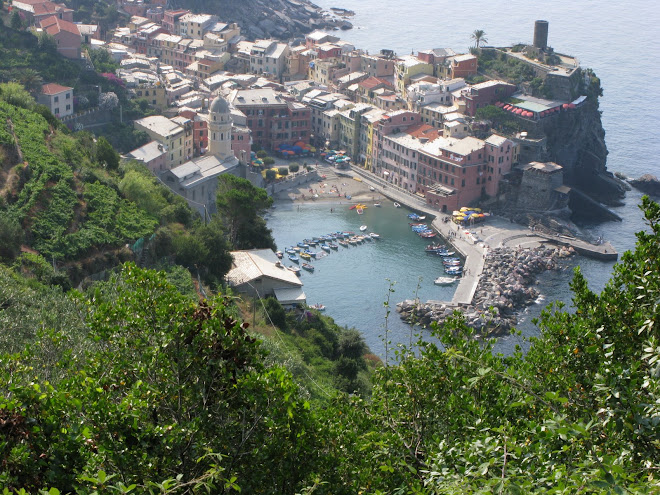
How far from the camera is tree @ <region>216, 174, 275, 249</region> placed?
29922mm

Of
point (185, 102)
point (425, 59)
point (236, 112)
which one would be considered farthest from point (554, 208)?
point (185, 102)

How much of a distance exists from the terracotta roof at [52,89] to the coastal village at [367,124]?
0.23 ft

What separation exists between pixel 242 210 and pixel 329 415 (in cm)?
2176

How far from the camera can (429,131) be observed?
46.1m

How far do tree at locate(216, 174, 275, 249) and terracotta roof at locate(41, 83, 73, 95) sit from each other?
12.3m

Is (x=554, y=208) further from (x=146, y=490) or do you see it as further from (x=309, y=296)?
(x=146, y=490)

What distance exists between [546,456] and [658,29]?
8732cm

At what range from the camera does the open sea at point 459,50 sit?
113 ft

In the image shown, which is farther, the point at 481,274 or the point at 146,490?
the point at 481,274

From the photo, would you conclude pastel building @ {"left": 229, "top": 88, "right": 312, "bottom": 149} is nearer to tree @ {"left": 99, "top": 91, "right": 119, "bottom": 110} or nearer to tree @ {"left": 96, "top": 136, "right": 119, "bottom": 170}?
tree @ {"left": 99, "top": 91, "right": 119, "bottom": 110}

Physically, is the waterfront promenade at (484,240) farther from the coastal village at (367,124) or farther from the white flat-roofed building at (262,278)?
the white flat-roofed building at (262,278)

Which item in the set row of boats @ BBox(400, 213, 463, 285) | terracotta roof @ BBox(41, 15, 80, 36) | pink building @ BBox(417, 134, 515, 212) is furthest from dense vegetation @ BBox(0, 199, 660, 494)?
terracotta roof @ BBox(41, 15, 80, 36)

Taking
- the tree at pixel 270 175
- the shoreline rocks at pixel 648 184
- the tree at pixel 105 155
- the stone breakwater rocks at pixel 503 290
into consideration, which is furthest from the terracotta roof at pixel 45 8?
the shoreline rocks at pixel 648 184

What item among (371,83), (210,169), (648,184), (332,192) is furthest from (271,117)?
(648,184)
